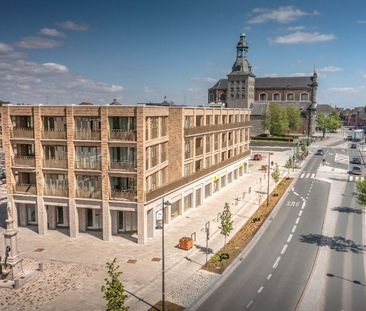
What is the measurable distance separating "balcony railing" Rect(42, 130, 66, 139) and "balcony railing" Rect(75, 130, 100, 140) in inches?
66.1

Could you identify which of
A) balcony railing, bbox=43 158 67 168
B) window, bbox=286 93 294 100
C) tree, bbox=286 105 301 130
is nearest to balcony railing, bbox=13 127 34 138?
balcony railing, bbox=43 158 67 168

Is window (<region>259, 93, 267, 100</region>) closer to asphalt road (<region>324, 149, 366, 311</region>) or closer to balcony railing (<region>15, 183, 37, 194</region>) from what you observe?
asphalt road (<region>324, 149, 366, 311</region>)

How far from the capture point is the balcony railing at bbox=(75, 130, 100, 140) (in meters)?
40.0

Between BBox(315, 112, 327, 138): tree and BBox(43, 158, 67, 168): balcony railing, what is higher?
BBox(315, 112, 327, 138): tree

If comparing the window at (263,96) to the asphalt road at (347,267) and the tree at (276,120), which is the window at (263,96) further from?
the asphalt road at (347,267)

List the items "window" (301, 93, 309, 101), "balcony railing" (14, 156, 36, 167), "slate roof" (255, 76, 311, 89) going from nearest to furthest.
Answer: "balcony railing" (14, 156, 36, 167) < "window" (301, 93, 309, 101) < "slate roof" (255, 76, 311, 89)

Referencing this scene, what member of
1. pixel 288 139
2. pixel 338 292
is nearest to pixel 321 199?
pixel 338 292

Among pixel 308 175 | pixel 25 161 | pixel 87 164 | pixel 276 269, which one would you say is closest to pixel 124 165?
pixel 87 164

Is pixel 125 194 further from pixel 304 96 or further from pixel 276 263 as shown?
pixel 304 96

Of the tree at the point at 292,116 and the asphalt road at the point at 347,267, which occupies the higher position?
the tree at the point at 292,116

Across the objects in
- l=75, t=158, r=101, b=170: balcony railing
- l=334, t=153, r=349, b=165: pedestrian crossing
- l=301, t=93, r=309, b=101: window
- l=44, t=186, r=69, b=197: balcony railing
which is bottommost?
l=334, t=153, r=349, b=165: pedestrian crossing

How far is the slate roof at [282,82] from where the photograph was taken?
171250 millimetres

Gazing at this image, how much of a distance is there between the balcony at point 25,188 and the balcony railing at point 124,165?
33.0 ft

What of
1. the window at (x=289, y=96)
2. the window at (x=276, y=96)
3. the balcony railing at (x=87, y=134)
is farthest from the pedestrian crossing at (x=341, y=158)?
the balcony railing at (x=87, y=134)
